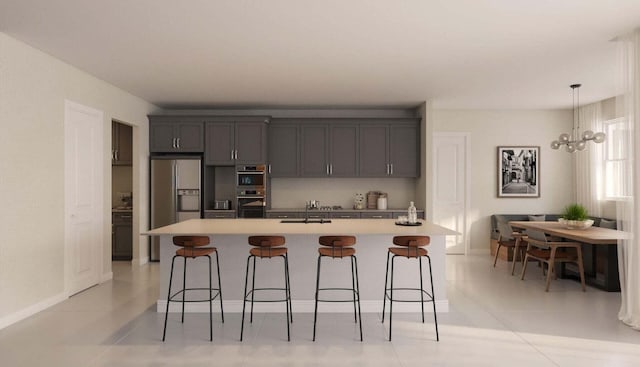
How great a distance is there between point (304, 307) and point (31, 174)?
10.2ft

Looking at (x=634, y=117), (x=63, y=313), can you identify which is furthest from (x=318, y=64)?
(x=63, y=313)

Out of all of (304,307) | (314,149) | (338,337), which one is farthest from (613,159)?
(338,337)

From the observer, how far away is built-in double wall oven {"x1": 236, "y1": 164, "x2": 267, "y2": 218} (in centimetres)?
761

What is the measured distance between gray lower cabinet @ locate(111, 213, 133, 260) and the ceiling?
7.11 feet

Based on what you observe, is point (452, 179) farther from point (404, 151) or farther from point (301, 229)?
point (301, 229)

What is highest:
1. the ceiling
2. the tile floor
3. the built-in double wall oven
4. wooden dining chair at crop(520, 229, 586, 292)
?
the ceiling

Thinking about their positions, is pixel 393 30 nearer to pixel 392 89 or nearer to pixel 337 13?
pixel 337 13

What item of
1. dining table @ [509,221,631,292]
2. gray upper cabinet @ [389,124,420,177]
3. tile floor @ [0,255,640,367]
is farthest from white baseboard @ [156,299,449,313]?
gray upper cabinet @ [389,124,420,177]

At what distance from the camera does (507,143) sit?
28.1 ft

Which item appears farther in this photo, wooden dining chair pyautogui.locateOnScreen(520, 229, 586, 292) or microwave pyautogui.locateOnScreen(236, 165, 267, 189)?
microwave pyautogui.locateOnScreen(236, 165, 267, 189)

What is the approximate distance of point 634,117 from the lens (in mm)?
4246

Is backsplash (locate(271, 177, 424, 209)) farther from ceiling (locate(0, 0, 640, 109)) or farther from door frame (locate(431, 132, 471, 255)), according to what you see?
ceiling (locate(0, 0, 640, 109))

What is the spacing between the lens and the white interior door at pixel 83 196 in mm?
5328

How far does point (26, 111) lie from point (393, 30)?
3.73 meters
